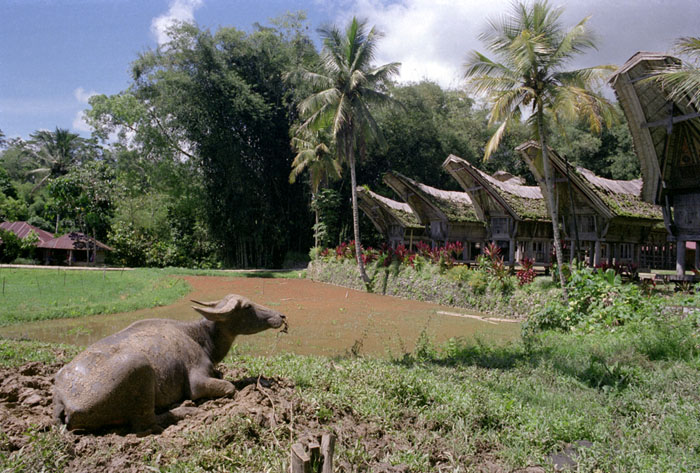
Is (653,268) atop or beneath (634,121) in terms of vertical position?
beneath

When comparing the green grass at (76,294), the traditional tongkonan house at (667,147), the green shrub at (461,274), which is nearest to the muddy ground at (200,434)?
the green grass at (76,294)

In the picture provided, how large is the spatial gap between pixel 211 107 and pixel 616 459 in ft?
88.8

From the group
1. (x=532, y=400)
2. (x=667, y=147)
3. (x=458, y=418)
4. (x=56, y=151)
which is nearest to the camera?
(x=458, y=418)

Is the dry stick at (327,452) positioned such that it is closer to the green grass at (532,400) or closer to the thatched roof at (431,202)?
the green grass at (532,400)

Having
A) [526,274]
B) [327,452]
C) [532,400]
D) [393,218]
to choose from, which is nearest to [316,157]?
[393,218]

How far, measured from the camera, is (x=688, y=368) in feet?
18.0

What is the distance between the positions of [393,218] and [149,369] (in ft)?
65.8

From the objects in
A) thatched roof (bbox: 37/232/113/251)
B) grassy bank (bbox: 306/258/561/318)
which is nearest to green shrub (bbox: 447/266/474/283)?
grassy bank (bbox: 306/258/561/318)

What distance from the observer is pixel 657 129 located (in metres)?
10.6

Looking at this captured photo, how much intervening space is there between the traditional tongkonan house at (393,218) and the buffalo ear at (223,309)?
1710cm

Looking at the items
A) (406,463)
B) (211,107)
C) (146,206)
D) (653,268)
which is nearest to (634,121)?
(406,463)

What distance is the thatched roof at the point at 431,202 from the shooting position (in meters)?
19.1

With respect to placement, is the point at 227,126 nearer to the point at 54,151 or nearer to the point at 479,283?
the point at 479,283

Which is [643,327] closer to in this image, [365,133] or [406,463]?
[406,463]
